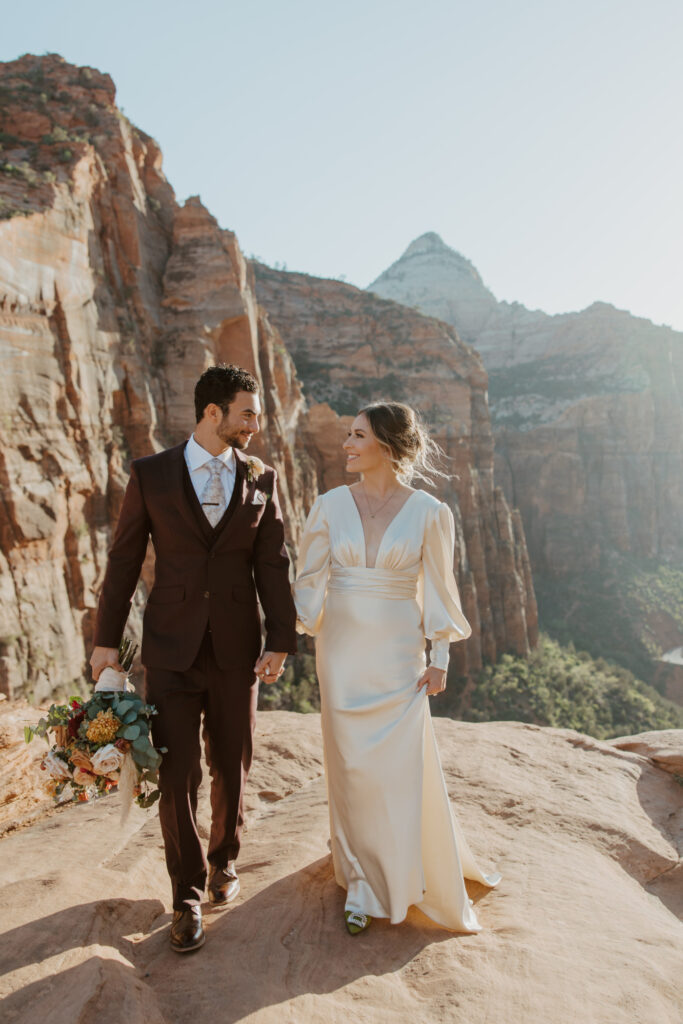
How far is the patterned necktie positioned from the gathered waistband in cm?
62

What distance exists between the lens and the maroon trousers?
8.93ft

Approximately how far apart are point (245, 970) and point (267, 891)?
2.06 ft

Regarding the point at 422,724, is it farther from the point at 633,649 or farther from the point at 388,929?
the point at 633,649

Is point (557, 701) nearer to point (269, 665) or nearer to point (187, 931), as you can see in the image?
point (269, 665)

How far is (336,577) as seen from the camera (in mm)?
3115

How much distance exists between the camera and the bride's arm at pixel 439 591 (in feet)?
10.1

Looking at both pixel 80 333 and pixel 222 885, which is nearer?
pixel 222 885

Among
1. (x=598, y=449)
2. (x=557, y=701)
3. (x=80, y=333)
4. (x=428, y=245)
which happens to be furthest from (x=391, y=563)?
(x=428, y=245)

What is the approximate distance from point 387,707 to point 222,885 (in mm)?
1105

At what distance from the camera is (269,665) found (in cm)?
292

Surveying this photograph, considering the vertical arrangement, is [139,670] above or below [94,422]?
below

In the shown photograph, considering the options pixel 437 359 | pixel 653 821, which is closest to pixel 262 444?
pixel 653 821

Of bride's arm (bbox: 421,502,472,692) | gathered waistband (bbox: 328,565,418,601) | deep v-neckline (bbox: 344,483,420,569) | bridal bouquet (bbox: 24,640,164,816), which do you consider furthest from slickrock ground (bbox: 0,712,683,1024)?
deep v-neckline (bbox: 344,483,420,569)

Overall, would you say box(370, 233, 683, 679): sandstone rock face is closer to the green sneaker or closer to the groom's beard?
the green sneaker
